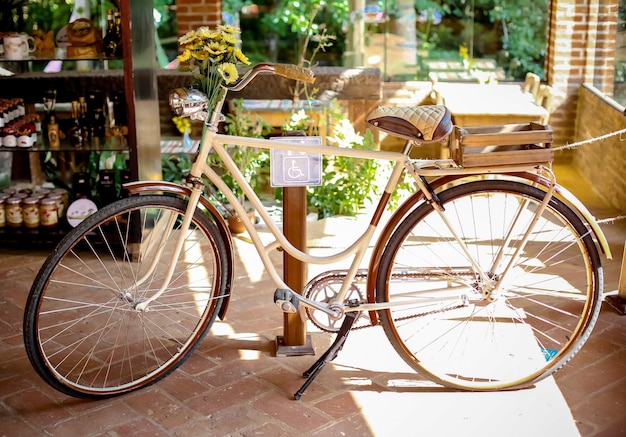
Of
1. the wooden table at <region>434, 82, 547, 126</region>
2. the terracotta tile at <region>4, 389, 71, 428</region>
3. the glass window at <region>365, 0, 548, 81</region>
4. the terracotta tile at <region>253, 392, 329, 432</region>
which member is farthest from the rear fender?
the glass window at <region>365, 0, 548, 81</region>

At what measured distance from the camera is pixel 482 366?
11.5 ft

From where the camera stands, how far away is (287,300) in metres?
3.22

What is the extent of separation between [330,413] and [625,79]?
376cm

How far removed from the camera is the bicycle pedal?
127 inches

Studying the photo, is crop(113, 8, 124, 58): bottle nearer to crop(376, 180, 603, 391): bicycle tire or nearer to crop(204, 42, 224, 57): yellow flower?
crop(204, 42, 224, 57): yellow flower

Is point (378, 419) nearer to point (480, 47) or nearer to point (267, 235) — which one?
point (267, 235)

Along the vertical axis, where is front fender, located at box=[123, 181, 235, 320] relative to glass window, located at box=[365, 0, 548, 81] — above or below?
below

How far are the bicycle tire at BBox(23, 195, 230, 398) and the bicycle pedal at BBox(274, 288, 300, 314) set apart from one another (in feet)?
0.95

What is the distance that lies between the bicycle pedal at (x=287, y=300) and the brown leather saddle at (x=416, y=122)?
71 centimetres

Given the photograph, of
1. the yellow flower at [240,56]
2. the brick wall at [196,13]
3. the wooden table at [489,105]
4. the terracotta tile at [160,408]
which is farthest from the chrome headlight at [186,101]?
the brick wall at [196,13]

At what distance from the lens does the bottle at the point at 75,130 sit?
4.97 m

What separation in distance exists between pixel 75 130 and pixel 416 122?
2627 millimetres

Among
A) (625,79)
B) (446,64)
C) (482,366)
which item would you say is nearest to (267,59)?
(446,64)

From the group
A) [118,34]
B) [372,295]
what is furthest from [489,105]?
[372,295]
